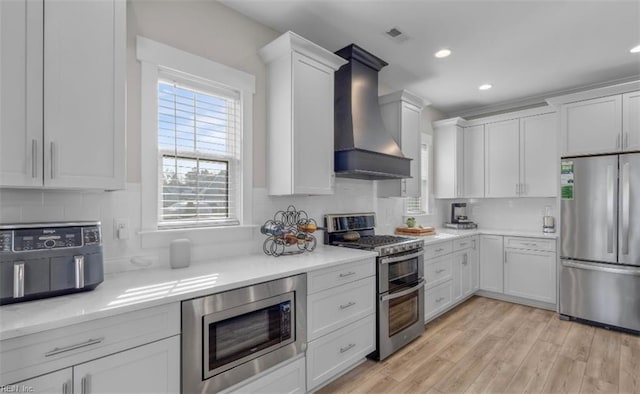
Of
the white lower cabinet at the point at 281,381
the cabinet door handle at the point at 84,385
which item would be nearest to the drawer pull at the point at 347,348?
the white lower cabinet at the point at 281,381

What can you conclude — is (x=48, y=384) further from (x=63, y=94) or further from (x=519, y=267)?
(x=519, y=267)

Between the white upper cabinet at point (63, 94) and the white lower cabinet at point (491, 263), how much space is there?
4.52m

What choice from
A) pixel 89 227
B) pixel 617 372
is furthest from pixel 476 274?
pixel 89 227

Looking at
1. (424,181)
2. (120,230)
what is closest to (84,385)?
(120,230)

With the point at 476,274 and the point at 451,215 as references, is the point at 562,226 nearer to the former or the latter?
the point at 476,274

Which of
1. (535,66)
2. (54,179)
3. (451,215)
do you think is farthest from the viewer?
(451,215)

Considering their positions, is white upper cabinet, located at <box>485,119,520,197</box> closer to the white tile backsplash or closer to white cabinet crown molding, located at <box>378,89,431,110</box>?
the white tile backsplash

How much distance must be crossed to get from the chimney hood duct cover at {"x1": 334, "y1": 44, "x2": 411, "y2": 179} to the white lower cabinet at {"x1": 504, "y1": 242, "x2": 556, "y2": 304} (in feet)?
7.44

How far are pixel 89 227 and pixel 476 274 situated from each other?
4607 millimetres

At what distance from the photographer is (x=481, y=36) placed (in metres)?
2.83

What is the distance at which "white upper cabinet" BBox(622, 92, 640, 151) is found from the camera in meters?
3.28

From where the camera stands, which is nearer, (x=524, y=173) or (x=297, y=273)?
(x=297, y=273)

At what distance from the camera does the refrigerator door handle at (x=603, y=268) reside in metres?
Result: 3.20

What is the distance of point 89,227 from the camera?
4.96 ft
